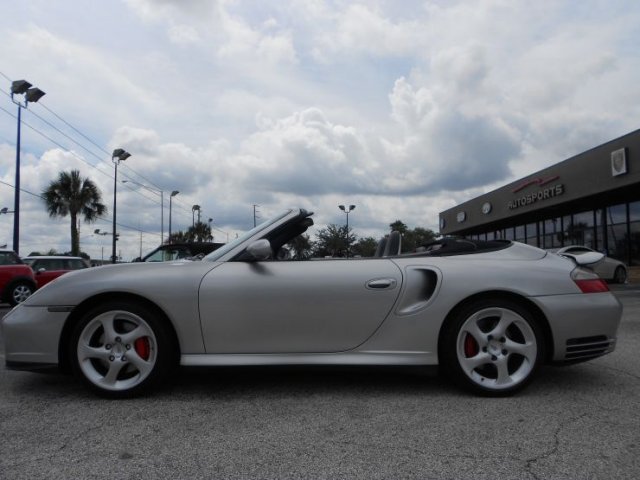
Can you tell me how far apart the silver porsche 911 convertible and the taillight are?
3.5 inches

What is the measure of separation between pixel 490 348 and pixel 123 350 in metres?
2.38

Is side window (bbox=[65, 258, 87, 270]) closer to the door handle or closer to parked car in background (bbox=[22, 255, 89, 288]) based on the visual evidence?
parked car in background (bbox=[22, 255, 89, 288])

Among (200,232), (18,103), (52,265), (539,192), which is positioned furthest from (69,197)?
(200,232)

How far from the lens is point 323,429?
276 centimetres

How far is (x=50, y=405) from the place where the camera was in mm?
3250

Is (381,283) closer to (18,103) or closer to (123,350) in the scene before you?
(123,350)

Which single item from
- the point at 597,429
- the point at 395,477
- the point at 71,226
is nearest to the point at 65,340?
the point at 395,477

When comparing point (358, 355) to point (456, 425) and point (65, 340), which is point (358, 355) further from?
point (65, 340)

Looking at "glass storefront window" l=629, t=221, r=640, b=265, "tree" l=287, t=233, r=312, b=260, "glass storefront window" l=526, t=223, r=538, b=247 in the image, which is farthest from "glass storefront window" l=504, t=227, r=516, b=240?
"tree" l=287, t=233, r=312, b=260

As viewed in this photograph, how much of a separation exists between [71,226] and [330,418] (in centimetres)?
3155

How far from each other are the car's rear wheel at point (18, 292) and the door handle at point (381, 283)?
11886mm

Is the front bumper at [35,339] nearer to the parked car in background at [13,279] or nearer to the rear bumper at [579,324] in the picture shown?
the rear bumper at [579,324]

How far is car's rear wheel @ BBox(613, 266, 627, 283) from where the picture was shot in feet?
56.0

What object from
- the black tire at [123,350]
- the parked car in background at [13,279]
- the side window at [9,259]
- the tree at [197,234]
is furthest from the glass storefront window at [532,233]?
the tree at [197,234]
